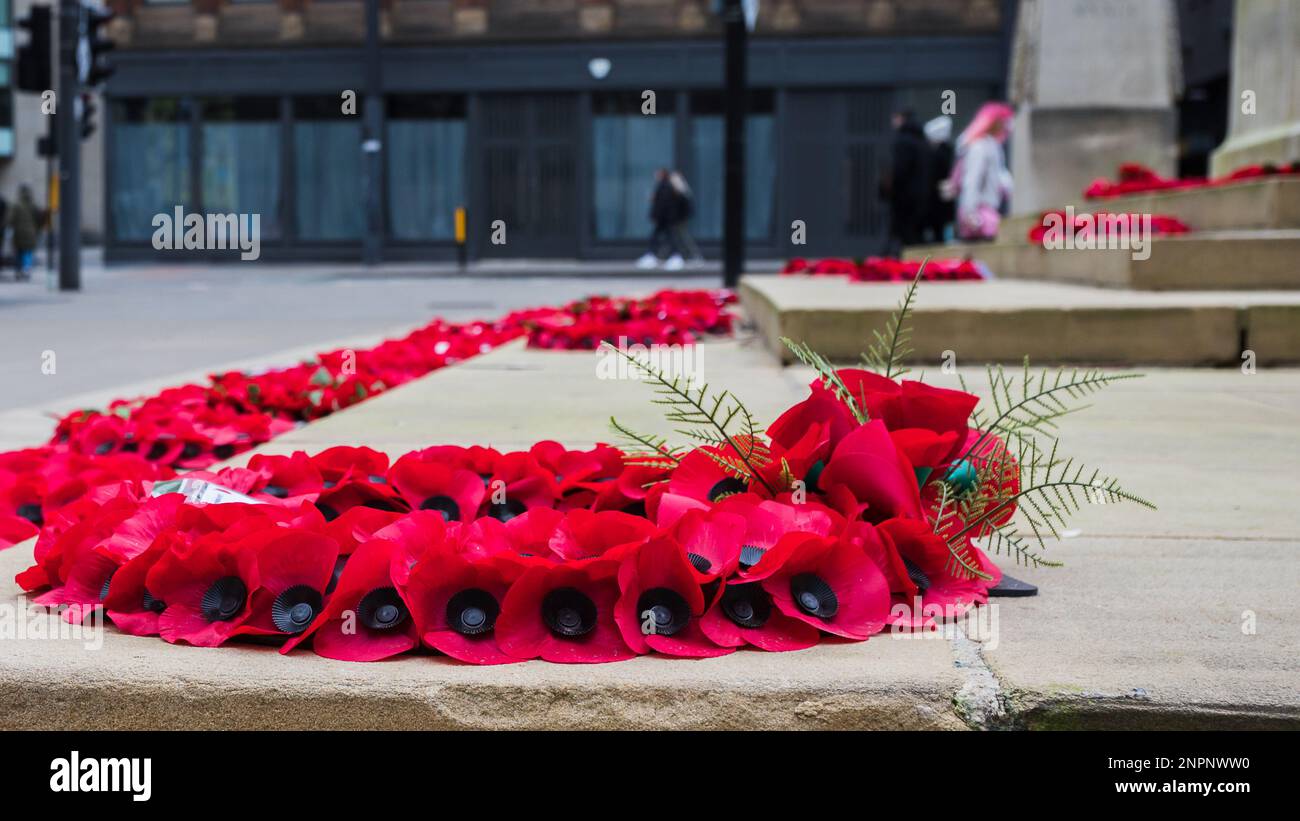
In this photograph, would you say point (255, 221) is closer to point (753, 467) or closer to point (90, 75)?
point (90, 75)

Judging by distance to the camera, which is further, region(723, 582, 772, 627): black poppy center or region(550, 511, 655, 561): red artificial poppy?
region(550, 511, 655, 561): red artificial poppy

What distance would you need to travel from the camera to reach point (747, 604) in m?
2.07

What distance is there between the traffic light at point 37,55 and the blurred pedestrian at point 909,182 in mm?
10476

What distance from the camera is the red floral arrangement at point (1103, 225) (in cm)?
Result: 849

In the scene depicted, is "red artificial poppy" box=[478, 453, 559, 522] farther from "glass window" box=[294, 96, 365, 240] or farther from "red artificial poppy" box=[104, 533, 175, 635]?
"glass window" box=[294, 96, 365, 240]

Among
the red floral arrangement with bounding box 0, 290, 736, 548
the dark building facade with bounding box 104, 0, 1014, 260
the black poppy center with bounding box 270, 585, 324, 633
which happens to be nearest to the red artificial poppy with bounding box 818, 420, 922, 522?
the black poppy center with bounding box 270, 585, 324, 633

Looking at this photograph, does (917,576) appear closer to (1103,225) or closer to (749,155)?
(1103,225)

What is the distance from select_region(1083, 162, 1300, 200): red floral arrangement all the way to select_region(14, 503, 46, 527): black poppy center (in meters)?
7.64

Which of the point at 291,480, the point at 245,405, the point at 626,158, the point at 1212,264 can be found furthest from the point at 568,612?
the point at 626,158

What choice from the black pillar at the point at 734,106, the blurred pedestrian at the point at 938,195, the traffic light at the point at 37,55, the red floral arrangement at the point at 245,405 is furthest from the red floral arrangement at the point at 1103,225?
the traffic light at the point at 37,55

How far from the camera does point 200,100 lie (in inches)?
1235

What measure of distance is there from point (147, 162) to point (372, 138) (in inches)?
212

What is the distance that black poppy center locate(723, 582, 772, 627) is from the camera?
2.05m
